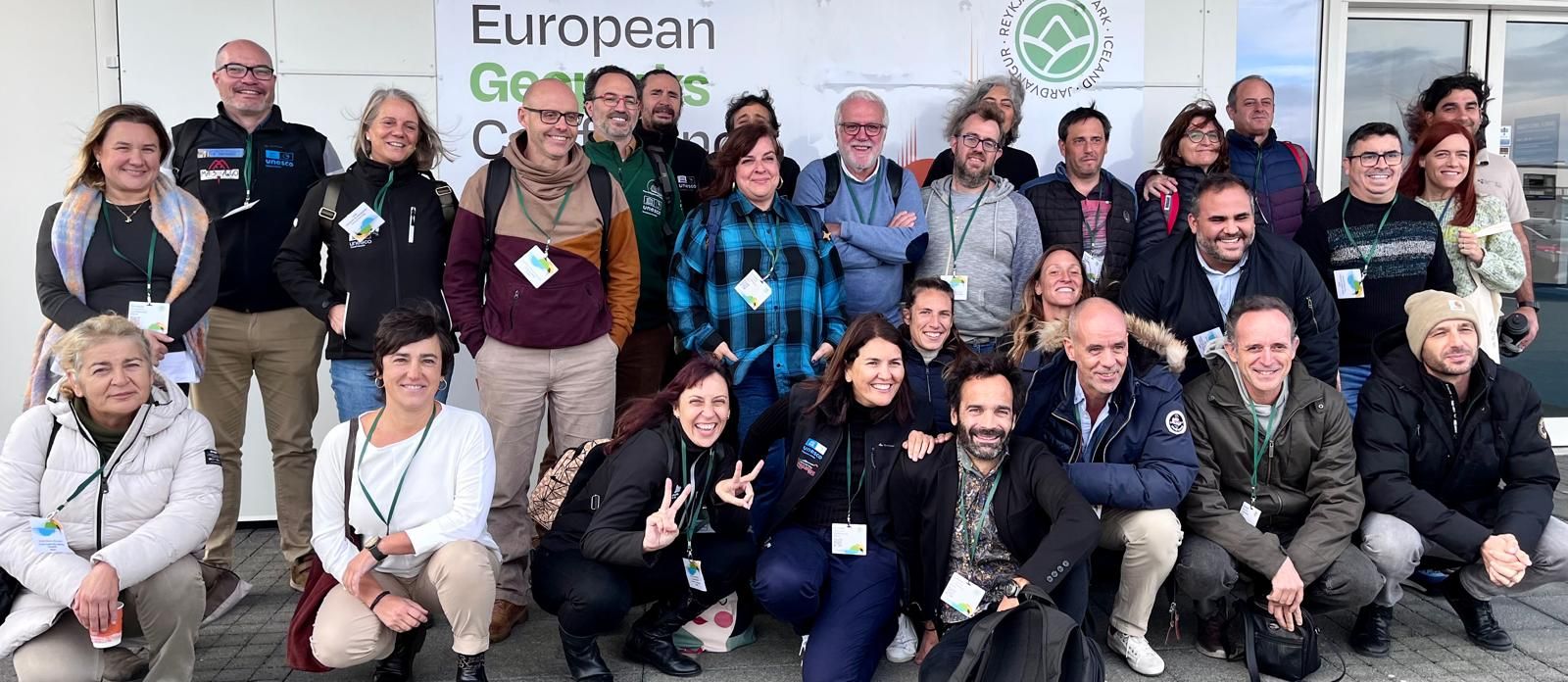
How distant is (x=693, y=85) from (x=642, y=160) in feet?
3.33

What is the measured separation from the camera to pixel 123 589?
10.4 feet

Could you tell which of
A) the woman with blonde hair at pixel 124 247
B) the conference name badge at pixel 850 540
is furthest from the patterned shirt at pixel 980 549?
the woman with blonde hair at pixel 124 247

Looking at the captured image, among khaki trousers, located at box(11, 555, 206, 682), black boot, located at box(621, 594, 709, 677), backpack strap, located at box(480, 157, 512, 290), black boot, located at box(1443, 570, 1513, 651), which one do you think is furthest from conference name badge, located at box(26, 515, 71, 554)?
black boot, located at box(1443, 570, 1513, 651)

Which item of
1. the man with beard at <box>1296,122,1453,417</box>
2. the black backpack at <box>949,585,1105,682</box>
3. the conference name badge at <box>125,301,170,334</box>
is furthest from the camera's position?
Result: the man with beard at <box>1296,122,1453,417</box>

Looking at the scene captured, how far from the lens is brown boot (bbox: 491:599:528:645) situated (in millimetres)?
3840

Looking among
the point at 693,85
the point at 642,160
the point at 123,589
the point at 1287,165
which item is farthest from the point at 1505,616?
the point at 123,589

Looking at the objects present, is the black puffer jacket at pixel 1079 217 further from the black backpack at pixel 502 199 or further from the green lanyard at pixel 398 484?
the green lanyard at pixel 398 484

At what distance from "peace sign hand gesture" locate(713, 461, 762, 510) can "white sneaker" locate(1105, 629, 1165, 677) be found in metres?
1.24

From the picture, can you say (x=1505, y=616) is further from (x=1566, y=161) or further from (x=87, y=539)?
(x=87, y=539)

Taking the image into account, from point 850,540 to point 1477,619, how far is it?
2079mm

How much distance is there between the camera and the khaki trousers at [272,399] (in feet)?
14.1

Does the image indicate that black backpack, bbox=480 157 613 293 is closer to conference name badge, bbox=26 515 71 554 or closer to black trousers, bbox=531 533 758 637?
black trousers, bbox=531 533 758 637

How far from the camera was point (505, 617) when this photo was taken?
3881 mm

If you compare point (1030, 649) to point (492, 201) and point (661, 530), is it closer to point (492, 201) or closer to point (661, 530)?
point (661, 530)
